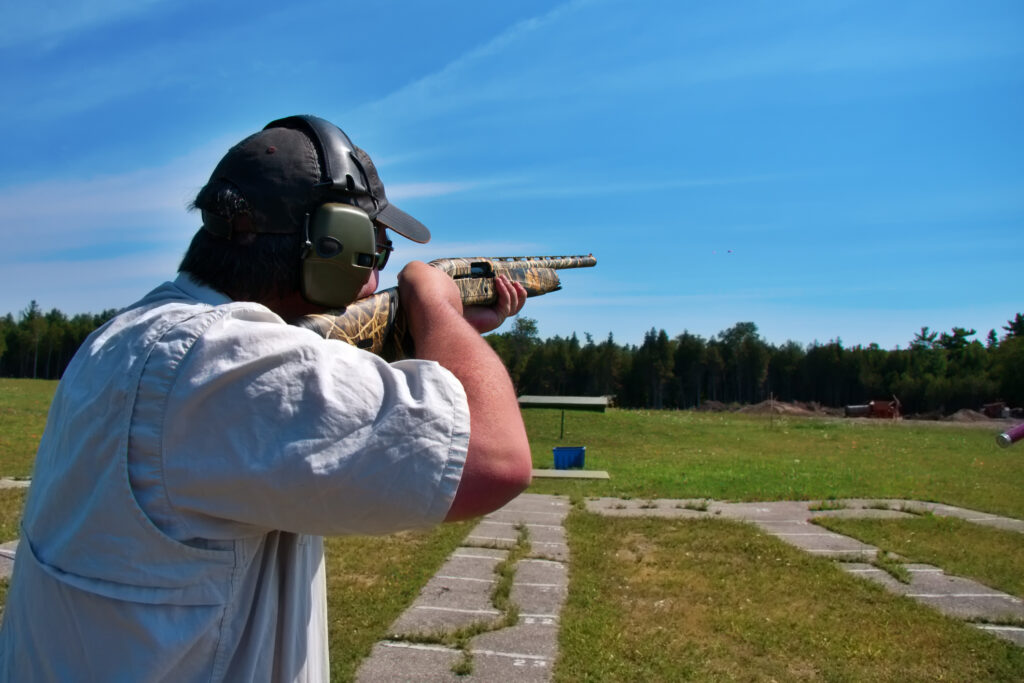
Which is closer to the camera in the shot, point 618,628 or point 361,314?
point 361,314

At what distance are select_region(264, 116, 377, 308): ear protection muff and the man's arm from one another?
246mm

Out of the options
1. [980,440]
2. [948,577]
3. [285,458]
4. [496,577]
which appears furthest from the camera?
[980,440]

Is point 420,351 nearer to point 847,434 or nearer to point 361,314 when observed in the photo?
point 361,314

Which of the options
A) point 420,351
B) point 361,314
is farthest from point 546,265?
point 420,351

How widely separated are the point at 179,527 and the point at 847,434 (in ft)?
101

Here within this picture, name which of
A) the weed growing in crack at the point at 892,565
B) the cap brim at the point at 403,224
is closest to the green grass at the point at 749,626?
the weed growing in crack at the point at 892,565

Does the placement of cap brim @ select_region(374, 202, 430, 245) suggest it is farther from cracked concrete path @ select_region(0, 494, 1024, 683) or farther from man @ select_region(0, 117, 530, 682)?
cracked concrete path @ select_region(0, 494, 1024, 683)

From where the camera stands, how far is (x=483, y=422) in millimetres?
1340

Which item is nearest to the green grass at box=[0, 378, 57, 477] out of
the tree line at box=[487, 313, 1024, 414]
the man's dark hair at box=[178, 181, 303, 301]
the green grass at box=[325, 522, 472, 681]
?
the green grass at box=[325, 522, 472, 681]

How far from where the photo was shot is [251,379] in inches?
46.6

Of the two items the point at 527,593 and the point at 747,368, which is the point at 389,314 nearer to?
the point at 527,593

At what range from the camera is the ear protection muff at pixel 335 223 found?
1.64 metres

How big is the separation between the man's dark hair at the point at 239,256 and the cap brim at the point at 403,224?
35 cm

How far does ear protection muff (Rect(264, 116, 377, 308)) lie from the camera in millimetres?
1639
